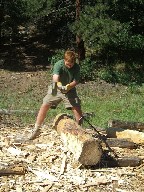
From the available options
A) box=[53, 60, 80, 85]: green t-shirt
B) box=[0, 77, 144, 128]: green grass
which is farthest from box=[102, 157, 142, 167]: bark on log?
box=[0, 77, 144, 128]: green grass

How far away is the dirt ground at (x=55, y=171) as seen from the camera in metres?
6.79

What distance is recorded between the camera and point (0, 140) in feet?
28.7

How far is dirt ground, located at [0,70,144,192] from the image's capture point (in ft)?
22.3

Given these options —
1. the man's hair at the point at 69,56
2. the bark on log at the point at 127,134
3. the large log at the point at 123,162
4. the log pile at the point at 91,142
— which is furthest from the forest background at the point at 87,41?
the large log at the point at 123,162

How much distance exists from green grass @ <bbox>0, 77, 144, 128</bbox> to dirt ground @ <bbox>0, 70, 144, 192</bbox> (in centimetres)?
290

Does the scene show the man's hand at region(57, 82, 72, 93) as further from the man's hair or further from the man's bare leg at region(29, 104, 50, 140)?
the man's bare leg at region(29, 104, 50, 140)

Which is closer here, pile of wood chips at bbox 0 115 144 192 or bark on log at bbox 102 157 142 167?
pile of wood chips at bbox 0 115 144 192

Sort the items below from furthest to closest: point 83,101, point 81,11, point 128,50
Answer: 1. point 128,50
2. point 81,11
3. point 83,101

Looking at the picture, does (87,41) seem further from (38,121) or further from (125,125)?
(38,121)

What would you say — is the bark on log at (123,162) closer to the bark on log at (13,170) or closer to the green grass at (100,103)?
the bark on log at (13,170)

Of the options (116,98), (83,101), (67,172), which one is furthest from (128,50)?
(67,172)

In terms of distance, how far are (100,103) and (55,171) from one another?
8.75 m

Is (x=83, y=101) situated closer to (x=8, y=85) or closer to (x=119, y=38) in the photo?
(x=8, y=85)

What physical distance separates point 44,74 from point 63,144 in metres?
14.1
